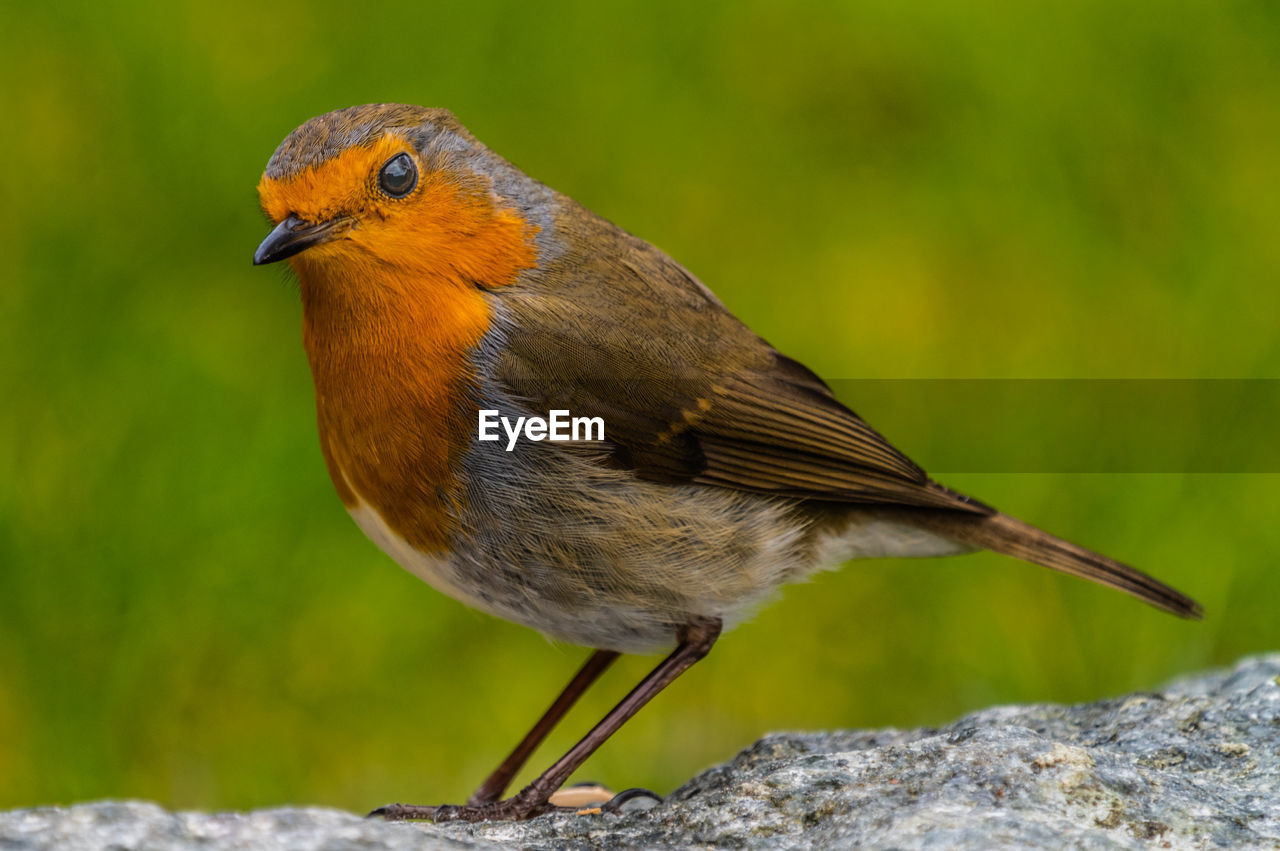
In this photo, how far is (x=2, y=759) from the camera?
14.8 ft

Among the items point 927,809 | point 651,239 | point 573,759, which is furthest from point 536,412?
point 651,239

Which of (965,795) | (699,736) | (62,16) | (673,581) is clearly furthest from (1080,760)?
(62,16)

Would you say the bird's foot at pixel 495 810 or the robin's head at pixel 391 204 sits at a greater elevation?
the robin's head at pixel 391 204

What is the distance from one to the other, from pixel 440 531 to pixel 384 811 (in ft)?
2.30

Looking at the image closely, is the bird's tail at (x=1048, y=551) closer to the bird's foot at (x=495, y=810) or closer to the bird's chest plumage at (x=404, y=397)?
the bird's foot at (x=495, y=810)

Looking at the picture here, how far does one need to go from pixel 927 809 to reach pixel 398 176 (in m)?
1.83

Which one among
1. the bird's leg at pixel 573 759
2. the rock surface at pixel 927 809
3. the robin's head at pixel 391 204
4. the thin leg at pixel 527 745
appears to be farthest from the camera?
the thin leg at pixel 527 745

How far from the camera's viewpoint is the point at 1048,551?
4.01 meters

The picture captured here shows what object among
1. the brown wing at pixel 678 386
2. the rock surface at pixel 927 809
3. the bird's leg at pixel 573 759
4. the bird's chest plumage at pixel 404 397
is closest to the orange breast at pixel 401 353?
the bird's chest plumage at pixel 404 397

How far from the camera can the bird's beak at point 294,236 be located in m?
3.11

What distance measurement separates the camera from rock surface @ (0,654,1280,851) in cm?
228

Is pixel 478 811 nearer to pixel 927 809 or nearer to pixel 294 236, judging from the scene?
pixel 927 809

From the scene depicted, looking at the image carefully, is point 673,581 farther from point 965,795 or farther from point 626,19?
point 626,19

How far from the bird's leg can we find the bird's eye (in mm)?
1243
